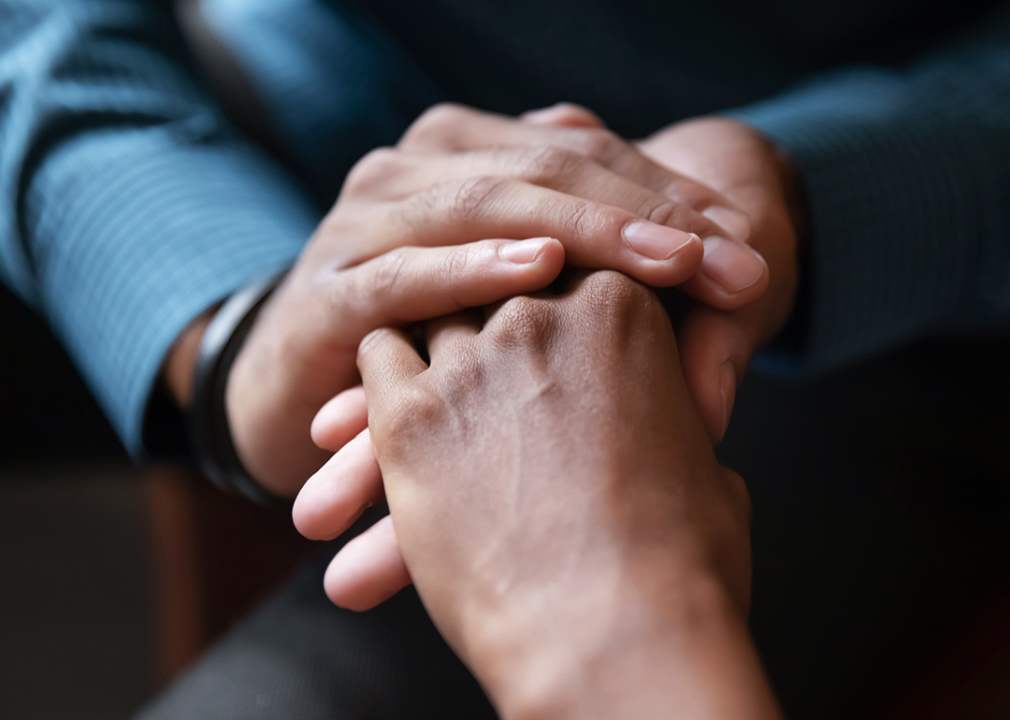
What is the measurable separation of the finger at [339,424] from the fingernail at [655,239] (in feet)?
0.54

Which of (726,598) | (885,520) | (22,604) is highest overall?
(726,598)

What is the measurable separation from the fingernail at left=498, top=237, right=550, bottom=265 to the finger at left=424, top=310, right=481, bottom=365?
4 centimetres

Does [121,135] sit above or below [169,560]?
above

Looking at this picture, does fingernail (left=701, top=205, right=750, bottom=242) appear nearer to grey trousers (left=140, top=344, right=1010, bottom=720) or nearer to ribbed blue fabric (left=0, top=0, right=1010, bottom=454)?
ribbed blue fabric (left=0, top=0, right=1010, bottom=454)

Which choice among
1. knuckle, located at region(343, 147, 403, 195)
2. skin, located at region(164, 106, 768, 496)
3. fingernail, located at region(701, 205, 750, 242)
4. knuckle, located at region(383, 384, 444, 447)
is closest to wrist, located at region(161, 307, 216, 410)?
skin, located at region(164, 106, 768, 496)

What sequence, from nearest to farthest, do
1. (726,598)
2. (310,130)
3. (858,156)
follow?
1. (726,598)
2. (858,156)
3. (310,130)

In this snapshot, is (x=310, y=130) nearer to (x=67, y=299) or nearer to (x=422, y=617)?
(x=67, y=299)

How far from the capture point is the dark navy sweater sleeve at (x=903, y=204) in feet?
1.54

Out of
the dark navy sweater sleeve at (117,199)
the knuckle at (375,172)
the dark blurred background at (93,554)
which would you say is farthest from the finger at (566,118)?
the dark blurred background at (93,554)

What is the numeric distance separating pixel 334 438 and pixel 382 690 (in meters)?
0.20

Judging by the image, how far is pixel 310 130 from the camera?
2.29 ft

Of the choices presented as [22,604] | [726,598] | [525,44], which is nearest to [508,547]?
[726,598]

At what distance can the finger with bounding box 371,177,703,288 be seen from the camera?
0.34 meters

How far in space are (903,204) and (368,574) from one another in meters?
0.44
